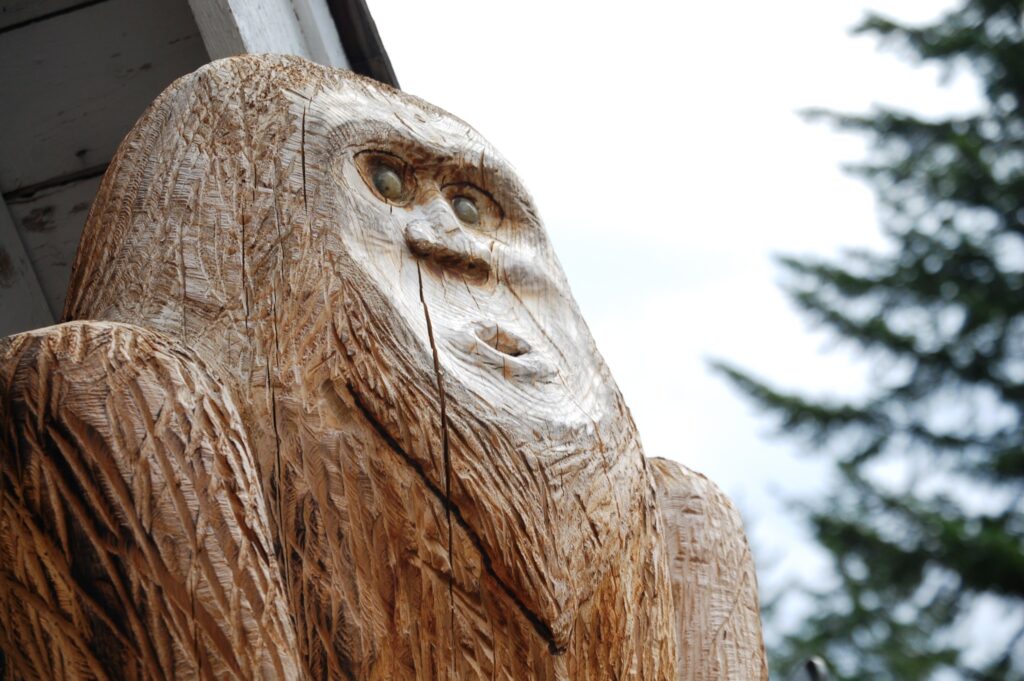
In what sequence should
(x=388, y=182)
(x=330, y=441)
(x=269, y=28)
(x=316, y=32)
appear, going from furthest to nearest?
(x=316, y=32)
(x=269, y=28)
(x=388, y=182)
(x=330, y=441)

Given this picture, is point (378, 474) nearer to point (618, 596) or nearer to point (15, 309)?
point (618, 596)

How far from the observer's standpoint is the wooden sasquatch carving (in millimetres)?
1155

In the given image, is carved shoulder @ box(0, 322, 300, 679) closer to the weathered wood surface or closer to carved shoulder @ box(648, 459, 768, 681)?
carved shoulder @ box(648, 459, 768, 681)

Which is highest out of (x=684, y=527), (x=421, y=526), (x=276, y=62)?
(x=276, y=62)

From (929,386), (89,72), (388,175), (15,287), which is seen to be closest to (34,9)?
(89,72)

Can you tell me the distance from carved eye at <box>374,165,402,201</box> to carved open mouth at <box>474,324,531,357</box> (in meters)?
0.22

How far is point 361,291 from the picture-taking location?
1416 millimetres

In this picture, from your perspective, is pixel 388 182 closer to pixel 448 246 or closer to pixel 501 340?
pixel 448 246

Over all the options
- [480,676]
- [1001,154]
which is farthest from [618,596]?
[1001,154]

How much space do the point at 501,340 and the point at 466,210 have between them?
0.24 meters

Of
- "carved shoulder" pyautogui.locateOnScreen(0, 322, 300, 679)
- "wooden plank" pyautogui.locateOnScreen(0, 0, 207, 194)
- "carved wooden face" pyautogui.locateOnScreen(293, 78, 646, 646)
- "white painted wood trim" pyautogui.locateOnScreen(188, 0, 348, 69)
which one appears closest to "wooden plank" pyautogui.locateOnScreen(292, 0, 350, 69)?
"white painted wood trim" pyautogui.locateOnScreen(188, 0, 348, 69)

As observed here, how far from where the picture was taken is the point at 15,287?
2.18m

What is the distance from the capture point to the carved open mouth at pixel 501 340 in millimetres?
1517

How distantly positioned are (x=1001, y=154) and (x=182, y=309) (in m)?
6.67
